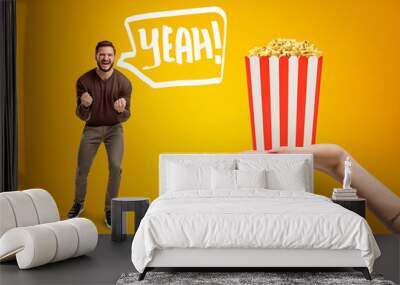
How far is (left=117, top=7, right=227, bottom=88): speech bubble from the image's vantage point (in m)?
7.30

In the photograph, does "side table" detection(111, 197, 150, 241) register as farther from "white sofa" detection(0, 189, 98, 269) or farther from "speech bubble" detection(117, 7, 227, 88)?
"speech bubble" detection(117, 7, 227, 88)

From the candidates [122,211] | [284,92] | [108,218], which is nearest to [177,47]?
[284,92]

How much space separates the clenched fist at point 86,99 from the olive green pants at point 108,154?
0.27m

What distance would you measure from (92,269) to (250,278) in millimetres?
1383

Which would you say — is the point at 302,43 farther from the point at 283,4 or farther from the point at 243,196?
the point at 243,196

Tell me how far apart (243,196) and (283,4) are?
2.60 m

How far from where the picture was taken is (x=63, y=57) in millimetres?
7406

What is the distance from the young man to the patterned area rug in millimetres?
2417

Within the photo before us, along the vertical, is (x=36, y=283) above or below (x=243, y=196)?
below

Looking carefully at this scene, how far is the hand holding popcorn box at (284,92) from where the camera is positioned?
23.6 ft

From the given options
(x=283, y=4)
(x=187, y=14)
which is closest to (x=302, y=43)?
(x=283, y=4)

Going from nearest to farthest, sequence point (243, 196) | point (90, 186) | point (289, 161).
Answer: point (243, 196), point (289, 161), point (90, 186)

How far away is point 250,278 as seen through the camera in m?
4.95

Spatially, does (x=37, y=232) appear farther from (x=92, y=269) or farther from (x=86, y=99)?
(x=86, y=99)
